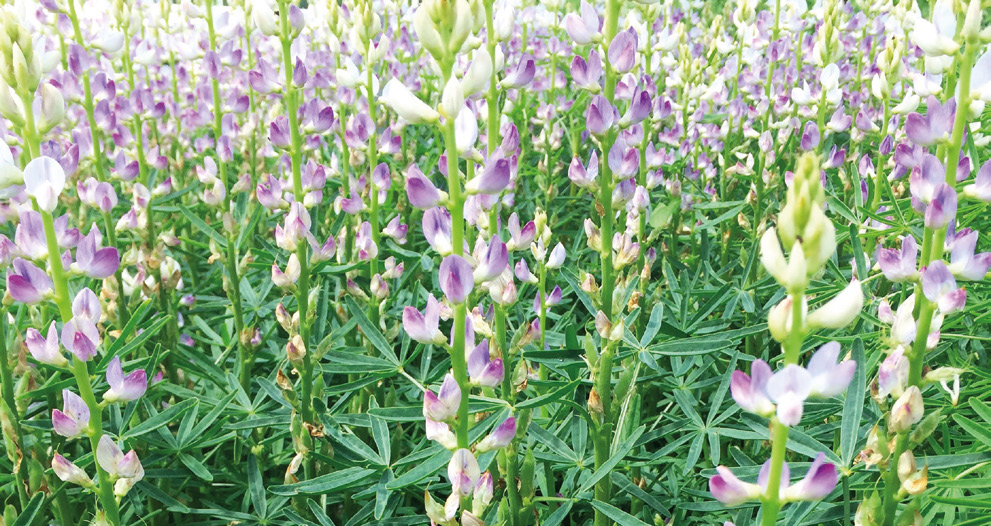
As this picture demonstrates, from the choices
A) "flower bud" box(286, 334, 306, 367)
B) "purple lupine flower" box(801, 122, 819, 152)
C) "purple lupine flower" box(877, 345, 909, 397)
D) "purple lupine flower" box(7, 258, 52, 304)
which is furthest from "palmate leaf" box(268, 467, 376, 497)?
"purple lupine flower" box(801, 122, 819, 152)

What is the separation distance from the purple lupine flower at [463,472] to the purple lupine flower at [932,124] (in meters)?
0.98

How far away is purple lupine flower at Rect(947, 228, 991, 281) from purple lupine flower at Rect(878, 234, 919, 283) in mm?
60

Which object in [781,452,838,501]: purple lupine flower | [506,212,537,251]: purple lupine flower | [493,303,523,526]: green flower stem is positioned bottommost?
[493,303,523,526]: green flower stem

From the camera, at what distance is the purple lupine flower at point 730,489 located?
3.39 feet

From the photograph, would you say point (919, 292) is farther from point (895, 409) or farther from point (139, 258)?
point (139, 258)

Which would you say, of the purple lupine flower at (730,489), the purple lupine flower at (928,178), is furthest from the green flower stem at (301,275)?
the purple lupine flower at (928,178)

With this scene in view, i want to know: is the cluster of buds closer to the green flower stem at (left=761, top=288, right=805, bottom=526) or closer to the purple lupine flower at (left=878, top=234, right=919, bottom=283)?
the green flower stem at (left=761, top=288, right=805, bottom=526)

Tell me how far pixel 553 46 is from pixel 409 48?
0.85m

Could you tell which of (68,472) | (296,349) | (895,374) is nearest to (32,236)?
(68,472)

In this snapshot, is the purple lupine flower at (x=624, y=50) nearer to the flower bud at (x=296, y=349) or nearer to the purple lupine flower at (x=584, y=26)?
the purple lupine flower at (x=584, y=26)

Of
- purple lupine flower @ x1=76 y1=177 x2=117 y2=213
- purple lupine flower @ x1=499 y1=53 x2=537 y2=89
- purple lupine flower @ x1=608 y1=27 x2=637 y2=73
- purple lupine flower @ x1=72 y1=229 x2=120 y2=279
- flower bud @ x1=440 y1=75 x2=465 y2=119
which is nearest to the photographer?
flower bud @ x1=440 y1=75 x2=465 y2=119

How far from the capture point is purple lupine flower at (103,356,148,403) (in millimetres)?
1597

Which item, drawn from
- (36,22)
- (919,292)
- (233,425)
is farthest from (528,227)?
(36,22)

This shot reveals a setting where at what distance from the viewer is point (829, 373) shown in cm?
97
